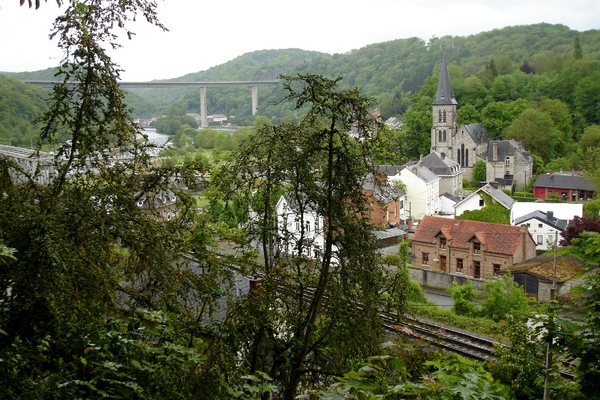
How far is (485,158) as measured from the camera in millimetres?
49250

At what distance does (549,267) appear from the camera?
20922 millimetres

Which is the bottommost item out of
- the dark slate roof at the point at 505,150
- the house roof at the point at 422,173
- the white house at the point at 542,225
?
the white house at the point at 542,225

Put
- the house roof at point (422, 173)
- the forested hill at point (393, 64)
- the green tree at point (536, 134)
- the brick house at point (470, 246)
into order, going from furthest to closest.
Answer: the forested hill at point (393, 64) < the green tree at point (536, 134) < the house roof at point (422, 173) < the brick house at point (470, 246)

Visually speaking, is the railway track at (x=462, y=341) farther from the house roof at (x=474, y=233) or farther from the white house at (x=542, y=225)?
the white house at (x=542, y=225)

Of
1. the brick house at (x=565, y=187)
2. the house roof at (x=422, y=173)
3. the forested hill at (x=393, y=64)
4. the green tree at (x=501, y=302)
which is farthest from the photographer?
the forested hill at (x=393, y=64)

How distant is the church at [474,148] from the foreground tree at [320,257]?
40680mm

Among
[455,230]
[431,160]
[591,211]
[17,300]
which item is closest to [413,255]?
[455,230]

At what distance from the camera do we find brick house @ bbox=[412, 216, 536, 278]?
920 inches

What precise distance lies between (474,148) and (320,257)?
153ft

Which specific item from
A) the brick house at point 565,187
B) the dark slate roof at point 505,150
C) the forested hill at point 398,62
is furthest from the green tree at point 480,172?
the forested hill at point 398,62

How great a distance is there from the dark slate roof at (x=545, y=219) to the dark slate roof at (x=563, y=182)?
10747mm

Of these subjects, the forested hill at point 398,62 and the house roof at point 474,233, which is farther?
the forested hill at point 398,62

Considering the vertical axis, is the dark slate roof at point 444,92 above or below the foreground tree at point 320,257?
above

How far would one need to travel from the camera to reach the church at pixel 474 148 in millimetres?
46281
